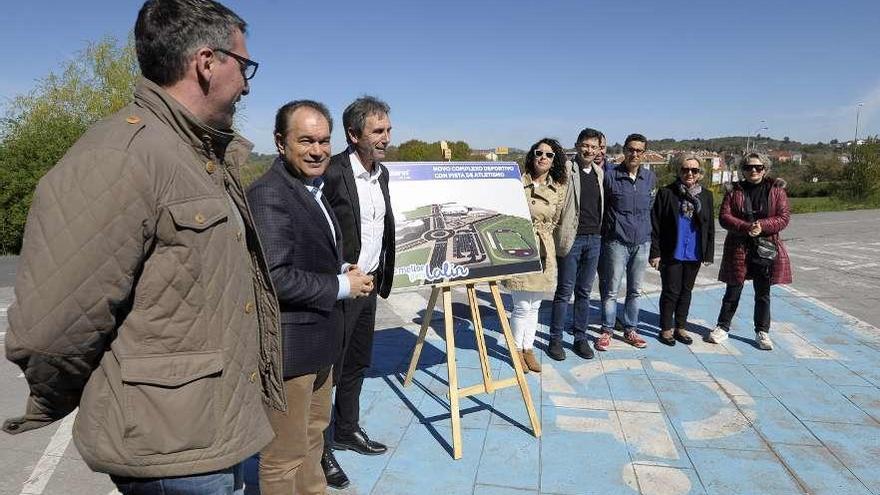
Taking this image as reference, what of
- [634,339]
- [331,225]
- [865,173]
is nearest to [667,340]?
[634,339]

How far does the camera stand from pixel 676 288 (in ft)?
17.7

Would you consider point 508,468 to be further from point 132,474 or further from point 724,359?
point 724,359

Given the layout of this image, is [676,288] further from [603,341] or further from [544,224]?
[544,224]

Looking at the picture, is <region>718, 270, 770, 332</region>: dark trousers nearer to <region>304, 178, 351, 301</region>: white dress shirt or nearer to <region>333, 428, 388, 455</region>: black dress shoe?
<region>333, 428, 388, 455</region>: black dress shoe

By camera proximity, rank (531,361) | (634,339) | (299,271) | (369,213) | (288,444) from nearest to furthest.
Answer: (299,271)
(288,444)
(369,213)
(531,361)
(634,339)

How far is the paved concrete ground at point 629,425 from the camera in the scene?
2.99 m

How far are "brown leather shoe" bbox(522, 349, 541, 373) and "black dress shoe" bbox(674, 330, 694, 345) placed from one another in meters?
1.83

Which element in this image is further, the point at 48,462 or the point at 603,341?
the point at 603,341

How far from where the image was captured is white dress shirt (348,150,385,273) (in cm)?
304

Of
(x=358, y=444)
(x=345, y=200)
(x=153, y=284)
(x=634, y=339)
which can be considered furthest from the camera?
(x=634, y=339)

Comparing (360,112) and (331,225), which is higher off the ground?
(360,112)

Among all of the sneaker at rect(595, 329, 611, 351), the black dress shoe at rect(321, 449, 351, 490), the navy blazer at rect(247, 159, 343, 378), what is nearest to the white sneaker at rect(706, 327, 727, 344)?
the sneaker at rect(595, 329, 611, 351)

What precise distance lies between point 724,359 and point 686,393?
1.06m

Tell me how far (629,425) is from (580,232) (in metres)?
1.82
